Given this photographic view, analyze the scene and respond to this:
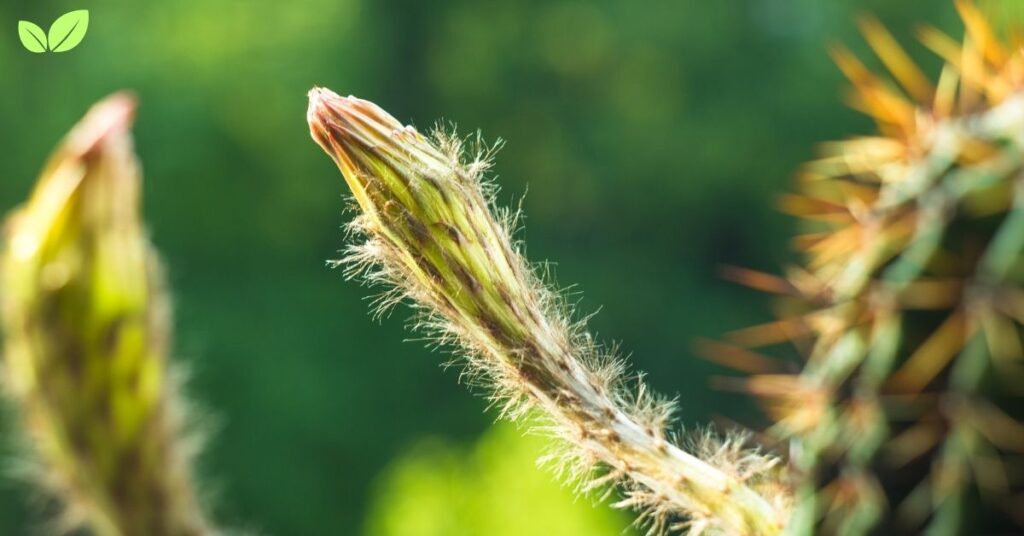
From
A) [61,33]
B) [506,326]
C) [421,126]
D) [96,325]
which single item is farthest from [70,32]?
[421,126]

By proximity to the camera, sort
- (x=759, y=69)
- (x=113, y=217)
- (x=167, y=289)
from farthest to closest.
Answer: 1. (x=759, y=69)
2. (x=167, y=289)
3. (x=113, y=217)

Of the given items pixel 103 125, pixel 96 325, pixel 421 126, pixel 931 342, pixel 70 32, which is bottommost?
pixel 931 342

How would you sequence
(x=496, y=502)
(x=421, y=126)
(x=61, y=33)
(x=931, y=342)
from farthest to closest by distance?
(x=421, y=126) → (x=496, y=502) → (x=61, y=33) → (x=931, y=342)

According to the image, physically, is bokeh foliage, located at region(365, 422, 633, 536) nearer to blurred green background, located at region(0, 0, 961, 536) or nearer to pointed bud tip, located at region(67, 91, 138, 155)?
blurred green background, located at region(0, 0, 961, 536)

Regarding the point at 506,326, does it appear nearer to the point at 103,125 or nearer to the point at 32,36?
the point at 103,125

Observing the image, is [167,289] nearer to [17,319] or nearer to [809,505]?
[17,319]

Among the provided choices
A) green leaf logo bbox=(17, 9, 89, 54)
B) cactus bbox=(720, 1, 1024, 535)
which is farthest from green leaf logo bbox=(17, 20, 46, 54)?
cactus bbox=(720, 1, 1024, 535)

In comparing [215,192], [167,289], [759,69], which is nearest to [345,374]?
[215,192]
